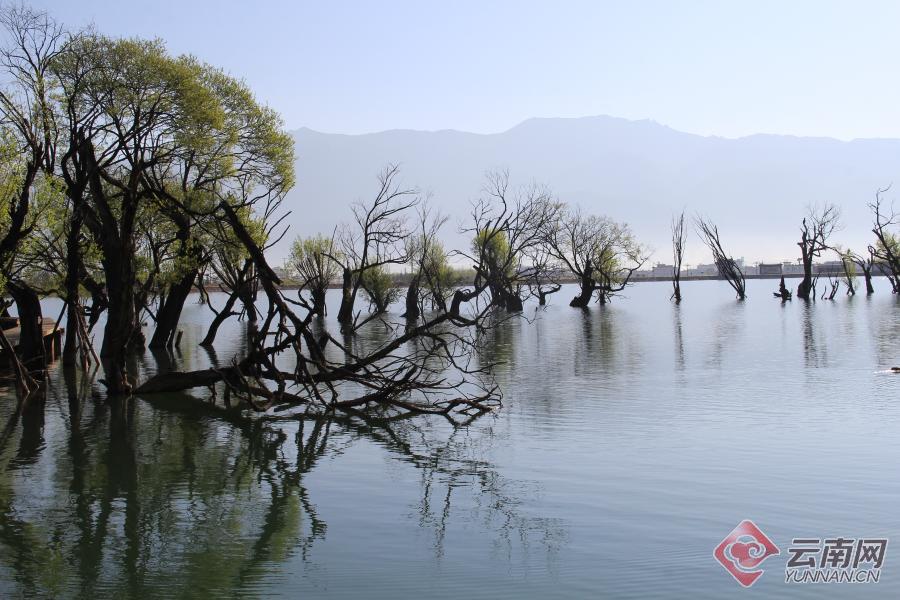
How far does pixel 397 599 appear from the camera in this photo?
7297mm

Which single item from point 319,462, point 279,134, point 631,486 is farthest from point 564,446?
point 279,134

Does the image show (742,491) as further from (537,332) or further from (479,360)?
(537,332)

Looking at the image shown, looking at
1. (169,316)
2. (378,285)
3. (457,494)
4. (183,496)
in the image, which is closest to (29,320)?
(169,316)

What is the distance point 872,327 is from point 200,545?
36.5 meters

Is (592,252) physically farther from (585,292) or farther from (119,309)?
(119,309)

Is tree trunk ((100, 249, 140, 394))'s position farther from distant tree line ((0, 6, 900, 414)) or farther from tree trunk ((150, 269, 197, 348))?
tree trunk ((150, 269, 197, 348))

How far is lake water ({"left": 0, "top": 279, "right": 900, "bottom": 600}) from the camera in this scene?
777 centimetres

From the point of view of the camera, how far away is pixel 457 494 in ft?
34.7
